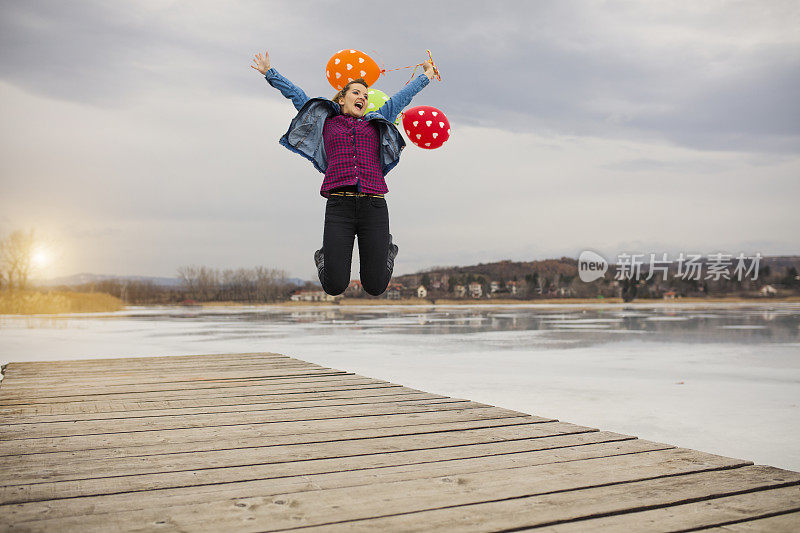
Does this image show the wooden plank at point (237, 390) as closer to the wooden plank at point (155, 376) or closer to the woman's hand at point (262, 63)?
the wooden plank at point (155, 376)

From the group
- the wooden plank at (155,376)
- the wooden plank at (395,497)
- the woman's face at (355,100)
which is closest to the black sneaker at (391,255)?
the woman's face at (355,100)

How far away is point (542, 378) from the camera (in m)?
5.76

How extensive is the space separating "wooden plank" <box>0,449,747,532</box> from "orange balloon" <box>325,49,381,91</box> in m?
2.85

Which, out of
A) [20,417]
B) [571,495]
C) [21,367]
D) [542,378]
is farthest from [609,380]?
[21,367]

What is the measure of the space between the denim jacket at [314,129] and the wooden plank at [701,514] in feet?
8.42

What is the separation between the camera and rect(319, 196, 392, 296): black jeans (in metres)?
3.76

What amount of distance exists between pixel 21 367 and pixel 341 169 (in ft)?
12.1

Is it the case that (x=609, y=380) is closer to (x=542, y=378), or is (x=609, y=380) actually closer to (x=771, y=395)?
(x=542, y=378)

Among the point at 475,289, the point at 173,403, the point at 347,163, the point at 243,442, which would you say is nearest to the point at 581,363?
the point at 347,163

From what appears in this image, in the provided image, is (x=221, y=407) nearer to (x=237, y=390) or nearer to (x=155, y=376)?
(x=237, y=390)

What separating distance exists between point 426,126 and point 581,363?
3459 mm

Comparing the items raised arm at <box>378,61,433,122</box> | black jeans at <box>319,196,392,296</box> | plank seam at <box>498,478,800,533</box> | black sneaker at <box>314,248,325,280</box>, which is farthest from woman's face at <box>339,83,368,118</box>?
plank seam at <box>498,478,800,533</box>

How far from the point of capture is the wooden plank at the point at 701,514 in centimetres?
176

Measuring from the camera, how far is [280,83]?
3818mm
